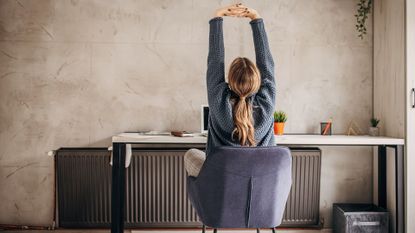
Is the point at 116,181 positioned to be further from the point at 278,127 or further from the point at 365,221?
the point at 365,221

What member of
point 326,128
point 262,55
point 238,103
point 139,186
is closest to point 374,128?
point 326,128

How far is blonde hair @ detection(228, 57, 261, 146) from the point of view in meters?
1.55

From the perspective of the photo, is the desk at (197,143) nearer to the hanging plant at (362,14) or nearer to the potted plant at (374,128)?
the potted plant at (374,128)

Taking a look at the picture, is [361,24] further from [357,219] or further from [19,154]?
[19,154]

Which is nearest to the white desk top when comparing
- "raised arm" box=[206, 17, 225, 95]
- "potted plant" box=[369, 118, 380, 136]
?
"potted plant" box=[369, 118, 380, 136]

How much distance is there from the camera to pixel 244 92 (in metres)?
1.57

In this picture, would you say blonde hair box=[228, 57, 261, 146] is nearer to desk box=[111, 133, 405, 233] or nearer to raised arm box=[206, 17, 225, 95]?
Result: raised arm box=[206, 17, 225, 95]

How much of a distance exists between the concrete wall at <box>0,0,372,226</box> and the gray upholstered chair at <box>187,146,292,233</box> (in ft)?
4.41

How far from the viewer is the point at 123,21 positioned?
2793 millimetres

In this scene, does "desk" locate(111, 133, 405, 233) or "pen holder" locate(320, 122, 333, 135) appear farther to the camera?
"pen holder" locate(320, 122, 333, 135)

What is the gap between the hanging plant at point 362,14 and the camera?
9.17 feet

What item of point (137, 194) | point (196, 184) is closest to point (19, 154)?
point (137, 194)

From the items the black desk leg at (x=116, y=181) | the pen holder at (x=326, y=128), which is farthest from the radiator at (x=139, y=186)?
the black desk leg at (x=116, y=181)

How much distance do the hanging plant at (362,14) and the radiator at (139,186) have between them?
1065mm
